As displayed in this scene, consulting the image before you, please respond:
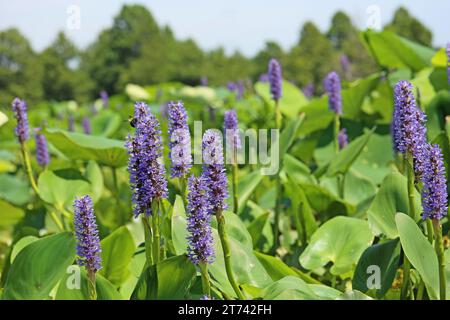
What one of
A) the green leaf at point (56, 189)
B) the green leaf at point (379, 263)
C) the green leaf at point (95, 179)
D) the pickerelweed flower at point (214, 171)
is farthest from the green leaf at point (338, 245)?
the green leaf at point (95, 179)

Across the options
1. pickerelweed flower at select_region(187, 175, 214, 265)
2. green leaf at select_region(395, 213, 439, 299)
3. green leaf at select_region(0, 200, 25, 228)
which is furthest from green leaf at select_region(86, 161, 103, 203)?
green leaf at select_region(395, 213, 439, 299)

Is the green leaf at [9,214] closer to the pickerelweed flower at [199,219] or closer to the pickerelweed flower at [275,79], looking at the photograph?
the pickerelweed flower at [275,79]

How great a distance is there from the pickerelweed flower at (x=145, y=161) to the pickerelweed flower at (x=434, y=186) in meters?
0.55

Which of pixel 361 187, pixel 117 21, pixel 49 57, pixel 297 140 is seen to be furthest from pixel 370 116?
pixel 117 21

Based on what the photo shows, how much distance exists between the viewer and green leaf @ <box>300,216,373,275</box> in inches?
81.9

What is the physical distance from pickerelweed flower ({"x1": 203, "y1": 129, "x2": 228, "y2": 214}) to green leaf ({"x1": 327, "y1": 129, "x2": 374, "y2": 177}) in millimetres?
1193

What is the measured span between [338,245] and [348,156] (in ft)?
1.72

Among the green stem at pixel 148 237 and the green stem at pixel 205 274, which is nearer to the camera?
the green stem at pixel 205 274

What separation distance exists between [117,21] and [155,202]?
185 ft

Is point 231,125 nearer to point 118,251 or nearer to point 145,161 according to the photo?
point 118,251

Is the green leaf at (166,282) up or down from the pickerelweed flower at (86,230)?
down

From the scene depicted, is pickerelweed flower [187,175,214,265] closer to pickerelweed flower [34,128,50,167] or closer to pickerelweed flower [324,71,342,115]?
pickerelweed flower [324,71,342,115]

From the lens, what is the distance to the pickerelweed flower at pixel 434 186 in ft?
4.65

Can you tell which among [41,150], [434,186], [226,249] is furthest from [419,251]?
[41,150]
